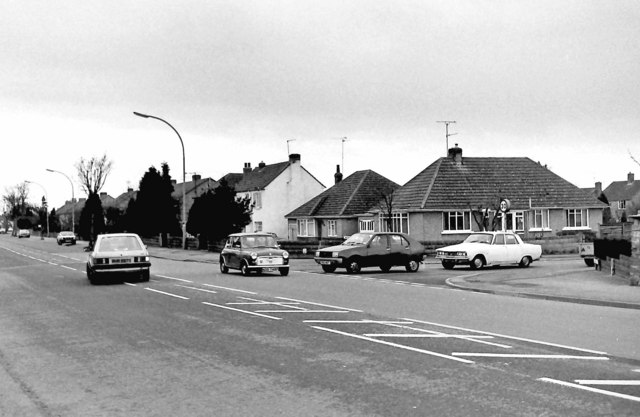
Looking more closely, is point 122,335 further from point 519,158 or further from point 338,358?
point 519,158

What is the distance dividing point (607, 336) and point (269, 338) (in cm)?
535

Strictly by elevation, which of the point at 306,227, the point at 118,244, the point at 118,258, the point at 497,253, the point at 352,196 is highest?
the point at 352,196

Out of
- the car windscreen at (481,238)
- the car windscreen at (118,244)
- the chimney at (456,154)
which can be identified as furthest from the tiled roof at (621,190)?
the car windscreen at (118,244)

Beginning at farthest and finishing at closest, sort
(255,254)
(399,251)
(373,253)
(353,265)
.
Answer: (399,251) → (373,253) → (353,265) → (255,254)

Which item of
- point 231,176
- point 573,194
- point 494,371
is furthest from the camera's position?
point 231,176

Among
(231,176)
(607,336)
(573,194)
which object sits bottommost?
(607,336)

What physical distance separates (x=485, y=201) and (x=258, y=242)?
2662cm

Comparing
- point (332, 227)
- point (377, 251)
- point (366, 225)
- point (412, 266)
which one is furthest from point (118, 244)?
point (332, 227)

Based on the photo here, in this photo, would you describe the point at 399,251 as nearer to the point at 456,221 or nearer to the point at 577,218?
the point at 456,221

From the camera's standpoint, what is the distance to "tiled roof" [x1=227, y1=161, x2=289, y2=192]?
72881 millimetres

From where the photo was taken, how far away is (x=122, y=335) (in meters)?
11.2

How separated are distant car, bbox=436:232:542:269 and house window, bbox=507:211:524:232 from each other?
64.3ft

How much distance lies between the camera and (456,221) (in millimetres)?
47812

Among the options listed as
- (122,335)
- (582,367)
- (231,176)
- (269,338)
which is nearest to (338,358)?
(269,338)
